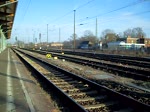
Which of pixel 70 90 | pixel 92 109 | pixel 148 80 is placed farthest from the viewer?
pixel 148 80

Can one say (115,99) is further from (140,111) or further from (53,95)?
(53,95)

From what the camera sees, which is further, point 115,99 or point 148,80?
point 148,80

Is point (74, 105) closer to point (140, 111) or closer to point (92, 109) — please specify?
point (92, 109)

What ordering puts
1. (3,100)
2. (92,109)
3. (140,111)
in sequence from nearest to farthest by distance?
(140,111)
(92,109)
(3,100)

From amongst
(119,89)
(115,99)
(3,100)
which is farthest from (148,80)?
(3,100)

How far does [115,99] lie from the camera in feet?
29.2

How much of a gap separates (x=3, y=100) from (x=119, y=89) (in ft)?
15.4

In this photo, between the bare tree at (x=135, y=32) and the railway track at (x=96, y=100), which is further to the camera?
the bare tree at (x=135, y=32)

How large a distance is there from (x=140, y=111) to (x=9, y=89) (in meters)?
5.80

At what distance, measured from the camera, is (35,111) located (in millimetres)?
7594

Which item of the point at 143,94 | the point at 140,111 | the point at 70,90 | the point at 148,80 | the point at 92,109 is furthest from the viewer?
the point at 148,80

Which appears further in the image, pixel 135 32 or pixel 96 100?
pixel 135 32

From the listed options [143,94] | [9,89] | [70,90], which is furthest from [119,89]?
[9,89]

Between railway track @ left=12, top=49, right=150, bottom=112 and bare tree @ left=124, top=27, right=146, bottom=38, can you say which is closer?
railway track @ left=12, top=49, right=150, bottom=112
